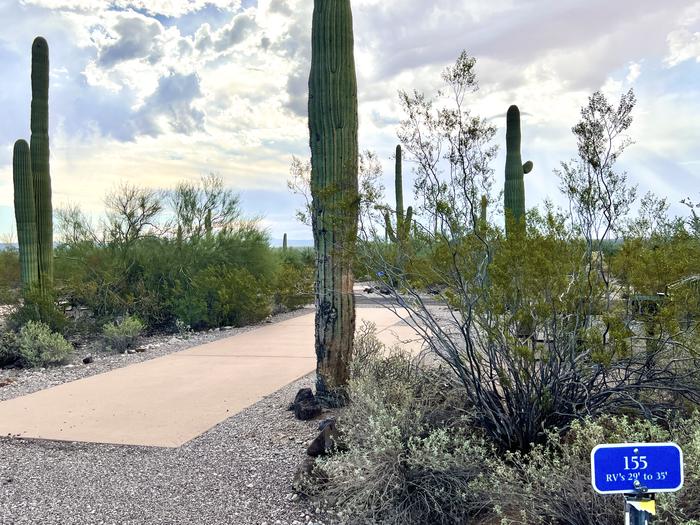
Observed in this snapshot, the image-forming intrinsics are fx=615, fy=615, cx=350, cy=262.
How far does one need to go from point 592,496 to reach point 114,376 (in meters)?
6.65

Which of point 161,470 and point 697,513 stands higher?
point 697,513

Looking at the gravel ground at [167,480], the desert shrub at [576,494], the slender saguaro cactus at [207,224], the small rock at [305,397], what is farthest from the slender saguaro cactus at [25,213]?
the desert shrub at [576,494]

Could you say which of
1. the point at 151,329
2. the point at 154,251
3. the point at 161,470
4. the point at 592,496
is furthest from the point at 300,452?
Result: the point at 154,251

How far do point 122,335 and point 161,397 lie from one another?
403 centimetres

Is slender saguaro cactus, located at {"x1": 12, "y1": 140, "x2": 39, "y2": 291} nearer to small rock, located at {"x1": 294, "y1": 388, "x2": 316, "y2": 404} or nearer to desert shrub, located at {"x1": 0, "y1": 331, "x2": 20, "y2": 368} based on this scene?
desert shrub, located at {"x1": 0, "y1": 331, "x2": 20, "y2": 368}

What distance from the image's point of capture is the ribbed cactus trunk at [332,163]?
5.89 meters

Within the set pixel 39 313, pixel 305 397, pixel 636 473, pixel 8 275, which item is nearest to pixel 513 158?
pixel 305 397

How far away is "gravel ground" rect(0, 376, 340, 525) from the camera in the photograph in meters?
3.86

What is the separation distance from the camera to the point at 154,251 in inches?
509

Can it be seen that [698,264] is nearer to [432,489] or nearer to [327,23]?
[432,489]

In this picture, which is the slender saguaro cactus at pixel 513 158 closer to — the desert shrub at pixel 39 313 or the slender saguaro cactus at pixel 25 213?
the desert shrub at pixel 39 313

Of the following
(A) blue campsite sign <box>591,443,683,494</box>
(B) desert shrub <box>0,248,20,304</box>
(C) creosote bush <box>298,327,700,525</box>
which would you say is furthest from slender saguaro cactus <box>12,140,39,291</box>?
(A) blue campsite sign <box>591,443,683,494</box>

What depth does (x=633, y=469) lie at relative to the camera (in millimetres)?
1812

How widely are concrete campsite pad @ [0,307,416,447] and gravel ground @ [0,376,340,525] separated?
0.27m
